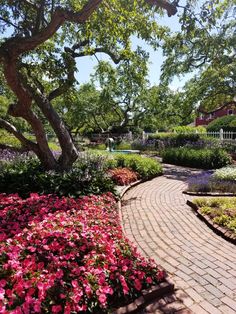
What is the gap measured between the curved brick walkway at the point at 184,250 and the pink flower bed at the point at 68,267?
0.44 m

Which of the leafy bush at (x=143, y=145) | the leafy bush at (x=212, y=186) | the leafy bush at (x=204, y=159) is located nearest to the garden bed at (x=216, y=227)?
the leafy bush at (x=212, y=186)

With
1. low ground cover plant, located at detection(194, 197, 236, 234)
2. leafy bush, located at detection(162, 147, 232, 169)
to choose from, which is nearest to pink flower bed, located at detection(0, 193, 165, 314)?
low ground cover plant, located at detection(194, 197, 236, 234)

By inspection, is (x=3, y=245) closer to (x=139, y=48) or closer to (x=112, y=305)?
(x=112, y=305)

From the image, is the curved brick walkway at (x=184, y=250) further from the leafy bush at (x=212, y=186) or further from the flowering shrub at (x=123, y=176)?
the flowering shrub at (x=123, y=176)

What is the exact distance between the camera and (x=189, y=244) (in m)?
4.35

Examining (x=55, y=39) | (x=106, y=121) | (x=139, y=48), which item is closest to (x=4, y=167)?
(x=55, y=39)

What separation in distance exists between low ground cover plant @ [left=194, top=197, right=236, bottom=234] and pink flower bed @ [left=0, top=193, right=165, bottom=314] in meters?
2.07

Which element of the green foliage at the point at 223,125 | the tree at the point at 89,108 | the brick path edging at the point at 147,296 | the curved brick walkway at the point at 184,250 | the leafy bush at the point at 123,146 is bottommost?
the curved brick walkway at the point at 184,250

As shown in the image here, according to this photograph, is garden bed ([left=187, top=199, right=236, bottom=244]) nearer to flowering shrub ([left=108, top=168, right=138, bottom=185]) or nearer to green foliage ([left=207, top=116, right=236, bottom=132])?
flowering shrub ([left=108, top=168, right=138, bottom=185])

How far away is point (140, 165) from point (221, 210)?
466 cm

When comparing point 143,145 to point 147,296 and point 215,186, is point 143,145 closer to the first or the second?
point 215,186

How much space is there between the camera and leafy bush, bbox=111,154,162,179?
962 centimetres

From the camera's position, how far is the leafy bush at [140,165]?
9.62m

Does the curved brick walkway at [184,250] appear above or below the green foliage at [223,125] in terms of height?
below
